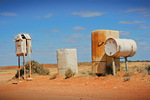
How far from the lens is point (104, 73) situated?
16.3 metres

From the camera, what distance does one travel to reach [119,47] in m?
15.0

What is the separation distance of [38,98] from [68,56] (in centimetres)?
941

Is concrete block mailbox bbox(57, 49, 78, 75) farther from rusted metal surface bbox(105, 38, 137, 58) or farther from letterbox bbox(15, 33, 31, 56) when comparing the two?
rusted metal surface bbox(105, 38, 137, 58)

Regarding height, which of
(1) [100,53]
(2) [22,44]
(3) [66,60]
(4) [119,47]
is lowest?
(3) [66,60]

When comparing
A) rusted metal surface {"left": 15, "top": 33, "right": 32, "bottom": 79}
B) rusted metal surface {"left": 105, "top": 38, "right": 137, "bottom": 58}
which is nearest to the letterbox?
rusted metal surface {"left": 15, "top": 33, "right": 32, "bottom": 79}

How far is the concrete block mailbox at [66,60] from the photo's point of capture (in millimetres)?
19094

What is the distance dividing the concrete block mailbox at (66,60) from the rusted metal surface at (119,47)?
4.53m

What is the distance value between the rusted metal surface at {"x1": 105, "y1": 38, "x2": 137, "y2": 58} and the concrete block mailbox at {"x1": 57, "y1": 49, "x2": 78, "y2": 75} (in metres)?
4.53

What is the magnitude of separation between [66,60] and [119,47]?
5.69 metres

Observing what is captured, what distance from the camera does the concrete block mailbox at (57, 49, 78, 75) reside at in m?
19.1

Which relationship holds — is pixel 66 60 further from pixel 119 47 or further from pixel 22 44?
pixel 119 47

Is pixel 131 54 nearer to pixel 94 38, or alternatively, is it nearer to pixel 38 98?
pixel 94 38

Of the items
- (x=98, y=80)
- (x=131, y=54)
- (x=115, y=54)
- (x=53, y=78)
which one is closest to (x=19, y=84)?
(x=53, y=78)

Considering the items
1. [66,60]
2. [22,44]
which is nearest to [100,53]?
[66,60]
